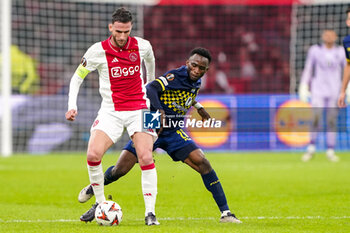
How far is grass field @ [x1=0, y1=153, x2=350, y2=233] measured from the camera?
662 centimetres

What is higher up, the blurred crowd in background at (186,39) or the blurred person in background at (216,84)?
the blurred crowd in background at (186,39)

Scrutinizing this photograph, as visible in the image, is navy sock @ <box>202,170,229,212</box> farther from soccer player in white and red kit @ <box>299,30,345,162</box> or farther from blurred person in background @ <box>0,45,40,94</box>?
blurred person in background @ <box>0,45,40,94</box>

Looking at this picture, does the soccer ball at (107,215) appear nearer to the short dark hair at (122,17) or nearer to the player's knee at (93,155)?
the player's knee at (93,155)

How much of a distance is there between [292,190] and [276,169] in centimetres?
333

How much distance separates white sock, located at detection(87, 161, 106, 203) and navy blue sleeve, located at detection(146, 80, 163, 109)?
791 mm

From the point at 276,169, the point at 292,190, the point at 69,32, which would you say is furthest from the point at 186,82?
the point at 69,32

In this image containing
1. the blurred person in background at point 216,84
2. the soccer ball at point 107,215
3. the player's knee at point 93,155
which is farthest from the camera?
the blurred person in background at point 216,84

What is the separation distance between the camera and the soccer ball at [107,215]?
255 inches

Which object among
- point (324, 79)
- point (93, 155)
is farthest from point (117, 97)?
point (324, 79)

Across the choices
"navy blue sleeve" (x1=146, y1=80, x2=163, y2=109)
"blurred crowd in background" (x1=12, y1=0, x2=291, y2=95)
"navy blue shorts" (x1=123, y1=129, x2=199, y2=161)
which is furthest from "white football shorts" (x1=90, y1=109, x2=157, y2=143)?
"blurred crowd in background" (x1=12, y1=0, x2=291, y2=95)

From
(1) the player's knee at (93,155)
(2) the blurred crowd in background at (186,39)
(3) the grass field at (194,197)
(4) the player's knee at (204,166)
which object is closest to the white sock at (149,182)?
(3) the grass field at (194,197)

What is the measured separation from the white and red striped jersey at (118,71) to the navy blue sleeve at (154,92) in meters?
0.08

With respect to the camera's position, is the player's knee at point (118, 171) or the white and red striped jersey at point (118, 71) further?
the player's knee at point (118, 171)

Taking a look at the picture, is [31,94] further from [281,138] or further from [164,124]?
[164,124]
